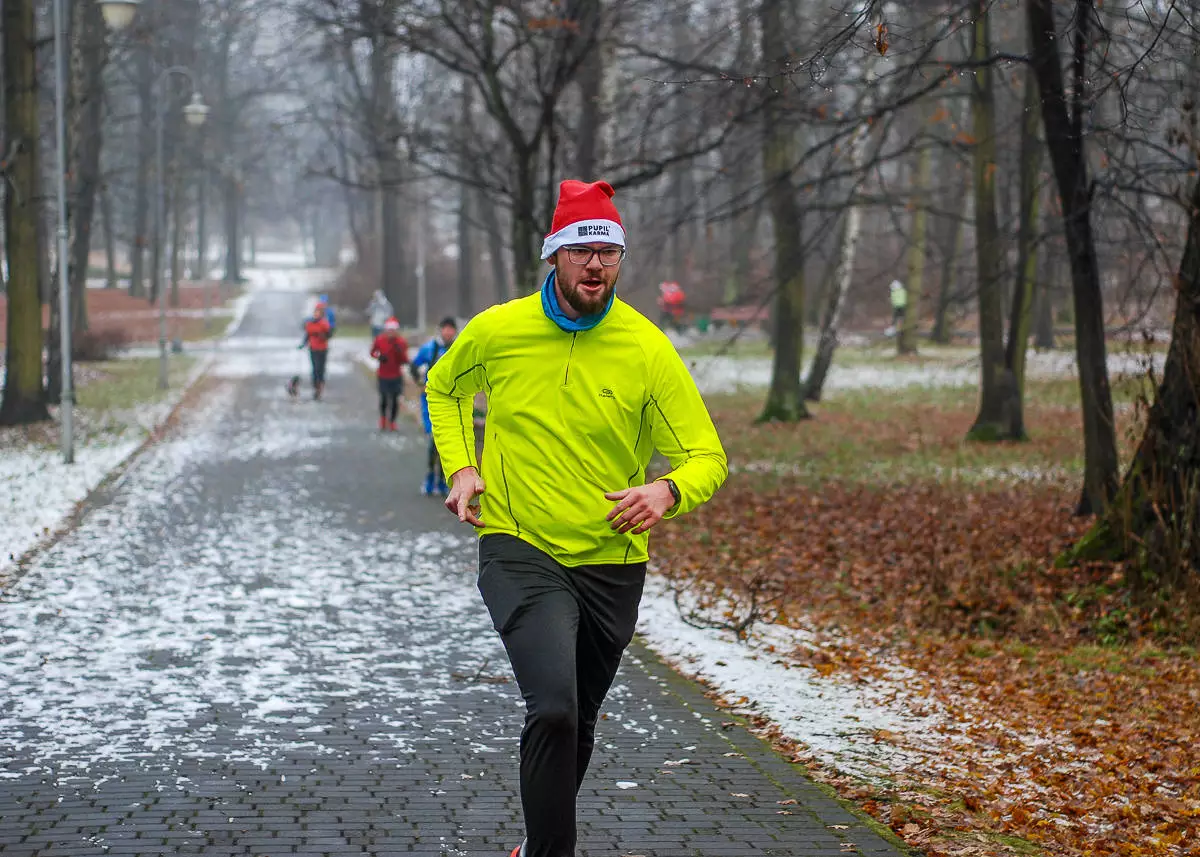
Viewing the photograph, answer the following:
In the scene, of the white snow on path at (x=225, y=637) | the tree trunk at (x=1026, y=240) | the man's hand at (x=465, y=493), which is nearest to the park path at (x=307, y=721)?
the white snow on path at (x=225, y=637)

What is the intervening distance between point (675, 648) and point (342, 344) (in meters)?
44.0

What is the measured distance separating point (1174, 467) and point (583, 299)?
6.73 meters

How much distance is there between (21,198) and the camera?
23250 millimetres

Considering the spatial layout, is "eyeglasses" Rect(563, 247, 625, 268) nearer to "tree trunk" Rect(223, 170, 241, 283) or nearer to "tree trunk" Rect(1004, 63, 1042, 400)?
"tree trunk" Rect(1004, 63, 1042, 400)

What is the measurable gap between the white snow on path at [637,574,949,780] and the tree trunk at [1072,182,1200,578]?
2316mm

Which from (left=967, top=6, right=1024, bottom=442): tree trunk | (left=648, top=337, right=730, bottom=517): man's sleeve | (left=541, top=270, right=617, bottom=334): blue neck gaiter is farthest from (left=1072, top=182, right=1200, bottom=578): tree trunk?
(left=967, top=6, right=1024, bottom=442): tree trunk

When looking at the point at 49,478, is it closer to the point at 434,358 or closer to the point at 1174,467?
the point at 434,358

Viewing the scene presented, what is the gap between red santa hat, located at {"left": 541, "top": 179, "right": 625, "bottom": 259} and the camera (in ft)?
15.2

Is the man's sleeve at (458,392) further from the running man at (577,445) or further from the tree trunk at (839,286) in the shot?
the tree trunk at (839,286)

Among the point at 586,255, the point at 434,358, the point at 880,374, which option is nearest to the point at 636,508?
the point at 586,255

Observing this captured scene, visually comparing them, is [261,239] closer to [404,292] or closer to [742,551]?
[404,292]

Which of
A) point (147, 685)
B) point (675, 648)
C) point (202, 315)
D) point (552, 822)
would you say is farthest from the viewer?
point (202, 315)

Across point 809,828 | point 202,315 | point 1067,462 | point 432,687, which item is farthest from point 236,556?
point 202,315

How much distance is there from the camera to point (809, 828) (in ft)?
18.8
